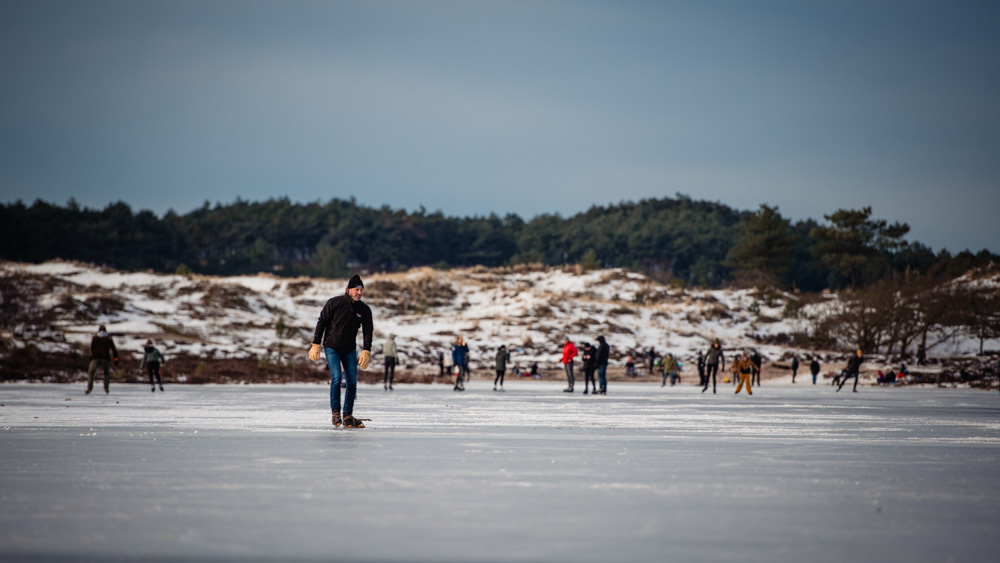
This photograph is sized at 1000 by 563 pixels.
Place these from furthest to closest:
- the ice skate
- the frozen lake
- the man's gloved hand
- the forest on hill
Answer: the forest on hill, the ice skate, the man's gloved hand, the frozen lake

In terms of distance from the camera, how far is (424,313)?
203ft

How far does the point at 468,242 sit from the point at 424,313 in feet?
211

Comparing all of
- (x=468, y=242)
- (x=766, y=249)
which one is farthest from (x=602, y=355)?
(x=468, y=242)

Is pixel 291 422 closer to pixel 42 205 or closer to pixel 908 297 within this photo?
pixel 908 297

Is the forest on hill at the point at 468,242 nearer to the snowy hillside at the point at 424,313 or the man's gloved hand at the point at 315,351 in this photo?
the snowy hillside at the point at 424,313

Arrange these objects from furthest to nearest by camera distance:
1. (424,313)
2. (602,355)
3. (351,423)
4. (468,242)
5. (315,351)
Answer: (468,242) < (424,313) < (602,355) < (351,423) < (315,351)

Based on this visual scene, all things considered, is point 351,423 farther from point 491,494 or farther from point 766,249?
point 766,249

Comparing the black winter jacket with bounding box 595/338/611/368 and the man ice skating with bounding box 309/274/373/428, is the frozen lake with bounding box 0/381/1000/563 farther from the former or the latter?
the black winter jacket with bounding box 595/338/611/368

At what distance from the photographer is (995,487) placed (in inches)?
251

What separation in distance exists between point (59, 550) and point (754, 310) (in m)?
64.2

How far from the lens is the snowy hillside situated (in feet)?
154

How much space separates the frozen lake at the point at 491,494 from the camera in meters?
4.25

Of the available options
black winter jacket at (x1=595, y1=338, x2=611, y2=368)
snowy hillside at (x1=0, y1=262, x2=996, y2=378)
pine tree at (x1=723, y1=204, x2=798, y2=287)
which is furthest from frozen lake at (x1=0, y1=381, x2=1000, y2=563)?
pine tree at (x1=723, y1=204, x2=798, y2=287)

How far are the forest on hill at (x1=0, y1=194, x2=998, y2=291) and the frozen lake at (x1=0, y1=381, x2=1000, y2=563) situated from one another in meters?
71.6
